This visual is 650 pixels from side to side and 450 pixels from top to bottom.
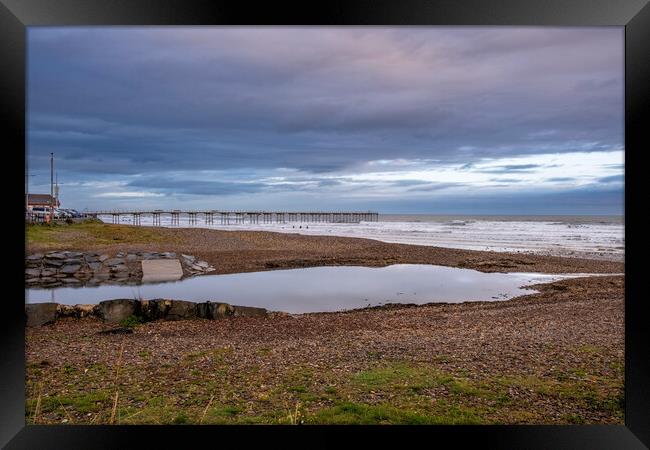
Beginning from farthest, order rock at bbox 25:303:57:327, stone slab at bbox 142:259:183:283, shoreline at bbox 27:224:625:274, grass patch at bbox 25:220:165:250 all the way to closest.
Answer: grass patch at bbox 25:220:165:250 < shoreline at bbox 27:224:625:274 < stone slab at bbox 142:259:183:283 < rock at bbox 25:303:57:327

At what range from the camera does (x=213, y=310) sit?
→ 23.6 ft

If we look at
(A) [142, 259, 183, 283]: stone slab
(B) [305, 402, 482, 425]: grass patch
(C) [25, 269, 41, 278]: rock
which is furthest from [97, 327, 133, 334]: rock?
(C) [25, 269, 41, 278]: rock

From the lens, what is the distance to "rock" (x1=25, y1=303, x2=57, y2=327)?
21.4 feet

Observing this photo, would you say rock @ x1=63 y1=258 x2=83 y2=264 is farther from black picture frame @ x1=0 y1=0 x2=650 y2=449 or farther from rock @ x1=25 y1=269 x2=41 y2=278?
black picture frame @ x1=0 y1=0 x2=650 y2=449

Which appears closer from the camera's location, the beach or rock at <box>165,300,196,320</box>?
the beach

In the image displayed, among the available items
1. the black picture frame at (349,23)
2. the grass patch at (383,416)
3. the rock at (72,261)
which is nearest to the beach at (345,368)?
the grass patch at (383,416)

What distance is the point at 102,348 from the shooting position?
5438 mm

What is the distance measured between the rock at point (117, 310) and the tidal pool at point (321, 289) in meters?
2.15

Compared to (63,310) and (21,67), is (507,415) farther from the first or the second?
(63,310)

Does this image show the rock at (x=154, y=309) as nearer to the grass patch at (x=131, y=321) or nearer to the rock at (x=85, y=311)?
the grass patch at (x=131, y=321)

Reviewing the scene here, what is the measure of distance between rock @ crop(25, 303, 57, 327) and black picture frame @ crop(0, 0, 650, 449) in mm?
4158

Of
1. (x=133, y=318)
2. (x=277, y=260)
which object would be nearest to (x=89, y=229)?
(x=277, y=260)

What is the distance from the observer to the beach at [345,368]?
362cm

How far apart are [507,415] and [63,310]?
6233 millimetres
